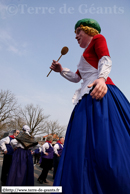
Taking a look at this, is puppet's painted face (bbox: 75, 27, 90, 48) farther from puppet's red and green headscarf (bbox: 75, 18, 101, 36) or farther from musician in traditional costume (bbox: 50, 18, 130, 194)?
musician in traditional costume (bbox: 50, 18, 130, 194)

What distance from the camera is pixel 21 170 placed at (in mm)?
3889

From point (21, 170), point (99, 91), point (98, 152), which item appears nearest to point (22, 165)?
point (21, 170)

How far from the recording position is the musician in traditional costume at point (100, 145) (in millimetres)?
1100

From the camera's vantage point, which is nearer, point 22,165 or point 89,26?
point 89,26

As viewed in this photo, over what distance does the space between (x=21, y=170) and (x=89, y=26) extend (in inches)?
145

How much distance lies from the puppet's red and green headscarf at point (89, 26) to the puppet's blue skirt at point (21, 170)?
361 centimetres

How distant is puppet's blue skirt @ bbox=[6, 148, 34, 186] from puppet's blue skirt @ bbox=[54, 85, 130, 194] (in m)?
3.05

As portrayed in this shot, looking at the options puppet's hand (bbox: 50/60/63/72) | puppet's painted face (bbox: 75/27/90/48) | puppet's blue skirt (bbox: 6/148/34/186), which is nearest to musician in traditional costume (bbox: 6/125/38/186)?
puppet's blue skirt (bbox: 6/148/34/186)

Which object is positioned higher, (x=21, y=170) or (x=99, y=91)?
(x=99, y=91)

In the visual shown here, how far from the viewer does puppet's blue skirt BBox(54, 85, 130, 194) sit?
3.59 feet

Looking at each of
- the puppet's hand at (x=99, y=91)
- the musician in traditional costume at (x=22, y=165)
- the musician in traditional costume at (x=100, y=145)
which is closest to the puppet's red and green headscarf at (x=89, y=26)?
the musician in traditional costume at (x=100, y=145)

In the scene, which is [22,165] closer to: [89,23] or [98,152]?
[98,152]

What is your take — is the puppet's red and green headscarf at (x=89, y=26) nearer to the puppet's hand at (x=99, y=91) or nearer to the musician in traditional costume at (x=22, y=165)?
the puppet's hand at (x=99, y=91)

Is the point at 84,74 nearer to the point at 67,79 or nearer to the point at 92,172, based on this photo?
the point at 67,79
